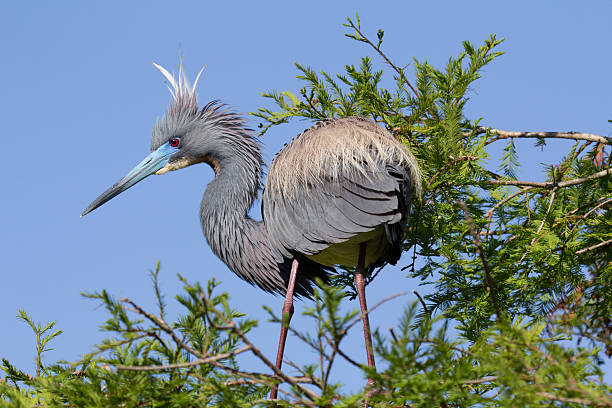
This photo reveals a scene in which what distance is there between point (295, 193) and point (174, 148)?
5.16 ft

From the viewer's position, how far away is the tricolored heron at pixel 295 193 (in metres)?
3.99

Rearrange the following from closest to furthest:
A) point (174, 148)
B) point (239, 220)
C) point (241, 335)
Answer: point (241, 335) → point (239, 220) → point (174, 148)

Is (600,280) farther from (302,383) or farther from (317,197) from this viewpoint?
(302,383)

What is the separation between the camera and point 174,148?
17.9 ft

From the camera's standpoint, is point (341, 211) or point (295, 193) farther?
point (295, 193)

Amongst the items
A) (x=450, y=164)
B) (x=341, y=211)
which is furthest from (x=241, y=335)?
(x=450, y=164)

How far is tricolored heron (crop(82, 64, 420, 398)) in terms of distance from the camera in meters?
3.99

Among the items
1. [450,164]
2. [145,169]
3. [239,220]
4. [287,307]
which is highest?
[145,169]

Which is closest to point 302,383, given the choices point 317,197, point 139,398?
point 139,398

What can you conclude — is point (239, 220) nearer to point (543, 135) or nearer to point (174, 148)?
point (174, 148)

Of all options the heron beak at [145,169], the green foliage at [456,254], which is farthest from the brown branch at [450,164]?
the heron beak at [145,169]

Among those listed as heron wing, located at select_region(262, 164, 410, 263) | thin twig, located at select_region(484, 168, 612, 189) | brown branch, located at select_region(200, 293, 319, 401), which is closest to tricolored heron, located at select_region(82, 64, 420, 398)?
heron wing, located at select_region(262, 164, 410, 263)

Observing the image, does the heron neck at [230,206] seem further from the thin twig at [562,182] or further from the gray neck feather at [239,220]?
the thin twig at [562,182]

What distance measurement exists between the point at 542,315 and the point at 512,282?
0.89 ft
